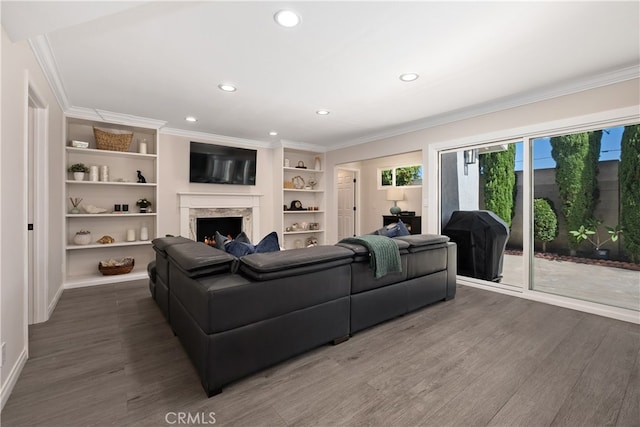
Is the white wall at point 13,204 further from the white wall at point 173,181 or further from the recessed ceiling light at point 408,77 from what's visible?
the recessed ceiling light at point 408,77

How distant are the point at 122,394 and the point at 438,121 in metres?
4.55

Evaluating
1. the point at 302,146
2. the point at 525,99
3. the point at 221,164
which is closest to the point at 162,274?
the point at 221,164

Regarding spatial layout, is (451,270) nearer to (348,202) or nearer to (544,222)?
(544,222)

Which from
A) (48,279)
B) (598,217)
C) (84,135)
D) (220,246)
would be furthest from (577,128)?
(84,135)

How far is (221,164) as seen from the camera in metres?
5.20

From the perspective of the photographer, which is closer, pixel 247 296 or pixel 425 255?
pixel 247 296

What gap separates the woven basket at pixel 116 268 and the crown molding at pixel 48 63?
7.10 ft

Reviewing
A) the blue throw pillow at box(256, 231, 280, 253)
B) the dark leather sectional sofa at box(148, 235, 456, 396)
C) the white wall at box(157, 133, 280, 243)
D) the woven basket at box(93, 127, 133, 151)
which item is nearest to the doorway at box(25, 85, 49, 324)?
the dark leather sectional sofa at box(148, 235, 456, 396)

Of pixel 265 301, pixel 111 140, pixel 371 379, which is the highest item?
pixel 111 140

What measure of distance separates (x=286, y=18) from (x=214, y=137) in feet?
12.0

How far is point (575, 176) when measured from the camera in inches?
130

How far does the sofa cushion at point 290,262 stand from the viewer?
184 centimetres

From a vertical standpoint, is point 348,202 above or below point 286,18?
below

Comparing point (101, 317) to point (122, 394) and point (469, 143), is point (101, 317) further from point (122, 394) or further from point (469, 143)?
point (469, 143)
